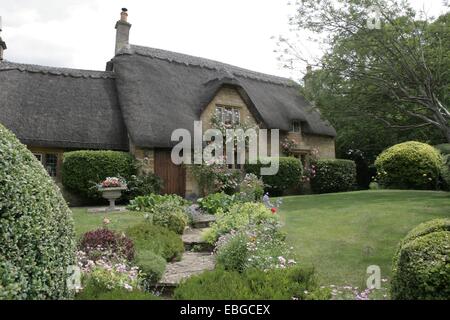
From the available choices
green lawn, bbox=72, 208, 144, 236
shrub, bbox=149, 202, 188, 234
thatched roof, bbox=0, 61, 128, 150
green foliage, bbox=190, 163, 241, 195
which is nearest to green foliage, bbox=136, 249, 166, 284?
green lawn, bbox=72, 208, 144, 236

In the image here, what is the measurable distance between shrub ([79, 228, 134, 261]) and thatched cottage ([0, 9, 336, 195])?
9.29 metres

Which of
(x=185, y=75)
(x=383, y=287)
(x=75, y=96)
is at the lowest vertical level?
(x=383, y=287)

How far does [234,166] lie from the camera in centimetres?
1872

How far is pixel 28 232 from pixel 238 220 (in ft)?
19.0

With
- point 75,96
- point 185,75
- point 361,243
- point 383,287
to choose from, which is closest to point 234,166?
point 185,75

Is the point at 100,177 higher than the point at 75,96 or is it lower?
lower

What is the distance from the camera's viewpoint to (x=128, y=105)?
16969mm

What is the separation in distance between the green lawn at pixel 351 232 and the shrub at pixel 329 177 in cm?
924

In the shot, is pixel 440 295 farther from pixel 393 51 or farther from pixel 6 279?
pixel 393 51

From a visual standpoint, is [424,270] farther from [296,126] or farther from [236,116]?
[296,126]

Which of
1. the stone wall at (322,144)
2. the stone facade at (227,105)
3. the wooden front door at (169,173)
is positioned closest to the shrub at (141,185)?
the wooden front door at (169,173)

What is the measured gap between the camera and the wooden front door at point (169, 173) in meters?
16.7
